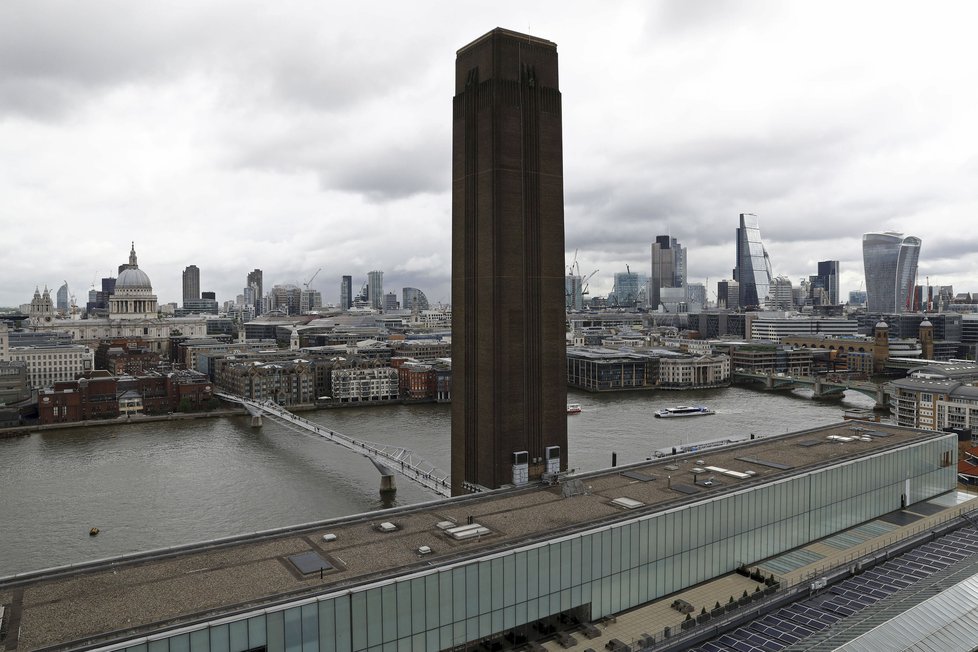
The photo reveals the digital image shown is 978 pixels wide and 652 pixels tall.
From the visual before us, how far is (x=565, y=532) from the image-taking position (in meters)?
15.0

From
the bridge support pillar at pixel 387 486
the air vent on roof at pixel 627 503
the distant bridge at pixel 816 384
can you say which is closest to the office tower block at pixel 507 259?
the air vent on roof at pixel 627 503

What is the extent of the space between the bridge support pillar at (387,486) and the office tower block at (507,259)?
20.4 feet

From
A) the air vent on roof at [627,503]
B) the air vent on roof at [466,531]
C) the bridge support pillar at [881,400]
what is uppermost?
the air vent on roof at [466,531]

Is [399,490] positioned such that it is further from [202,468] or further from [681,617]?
[681,617]

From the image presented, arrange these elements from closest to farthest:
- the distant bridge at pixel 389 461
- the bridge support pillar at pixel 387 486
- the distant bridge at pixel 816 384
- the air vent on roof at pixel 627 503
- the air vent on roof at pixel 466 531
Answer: the air vent on roof at pixel 466 531 < the air vent on roof at pixel 627 503 < the distant bridge at pixel 389 461 < the bridge support pillar at pixel 387 486 < the distant bridge at pixel 816 384

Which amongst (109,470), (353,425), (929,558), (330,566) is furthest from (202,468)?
(929,558)

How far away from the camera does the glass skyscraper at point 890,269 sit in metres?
138

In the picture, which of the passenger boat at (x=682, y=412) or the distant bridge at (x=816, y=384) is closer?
the passenger boat at (x=682, y=412)

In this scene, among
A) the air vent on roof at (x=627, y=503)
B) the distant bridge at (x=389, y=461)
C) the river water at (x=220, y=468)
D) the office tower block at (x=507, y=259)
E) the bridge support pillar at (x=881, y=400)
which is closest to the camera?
the air vent on roof at (x=627, y=503)

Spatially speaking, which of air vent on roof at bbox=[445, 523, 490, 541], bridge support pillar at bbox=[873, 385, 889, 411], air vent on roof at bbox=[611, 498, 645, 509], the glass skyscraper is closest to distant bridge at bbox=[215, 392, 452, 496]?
air vent on roof at bbox=[611, 498, 645, 509]

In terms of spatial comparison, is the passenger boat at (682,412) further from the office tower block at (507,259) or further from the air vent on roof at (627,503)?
the air vent on roof at (627,503)

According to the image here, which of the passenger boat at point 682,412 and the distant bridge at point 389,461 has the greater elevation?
the distant bridge at point 389,461

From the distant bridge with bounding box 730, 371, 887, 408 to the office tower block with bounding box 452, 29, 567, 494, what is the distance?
44573mm

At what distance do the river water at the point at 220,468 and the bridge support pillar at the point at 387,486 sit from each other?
0.31 meters
